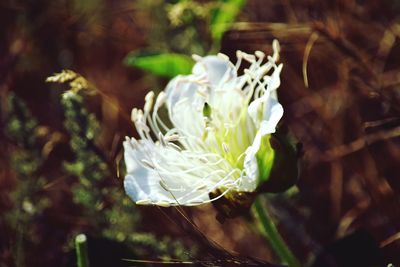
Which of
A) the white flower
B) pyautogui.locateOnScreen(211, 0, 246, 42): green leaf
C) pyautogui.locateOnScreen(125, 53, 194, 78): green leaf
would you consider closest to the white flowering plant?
the white flower

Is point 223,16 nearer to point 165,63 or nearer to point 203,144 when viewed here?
point 165,63

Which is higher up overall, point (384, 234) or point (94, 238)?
point (94, 238)

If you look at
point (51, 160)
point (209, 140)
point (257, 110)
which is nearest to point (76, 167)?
point (209, 140)

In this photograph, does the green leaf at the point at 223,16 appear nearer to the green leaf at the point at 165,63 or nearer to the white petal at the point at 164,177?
the green leaf at the point at 165,63

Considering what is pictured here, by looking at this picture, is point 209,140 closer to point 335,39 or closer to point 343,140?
point 335,39

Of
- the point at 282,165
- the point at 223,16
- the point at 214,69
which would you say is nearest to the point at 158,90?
the point at 223,16

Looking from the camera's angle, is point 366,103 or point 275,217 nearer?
point 275,217

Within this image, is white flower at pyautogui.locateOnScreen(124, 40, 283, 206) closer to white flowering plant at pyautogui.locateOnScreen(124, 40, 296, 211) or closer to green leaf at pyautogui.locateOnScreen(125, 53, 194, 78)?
white flowering plant at pyautogui.locateOnScreen(124, 40, 296, 211)
